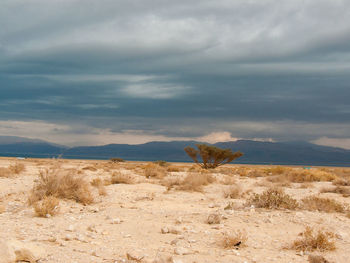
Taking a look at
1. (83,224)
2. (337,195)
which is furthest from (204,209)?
(337,195)

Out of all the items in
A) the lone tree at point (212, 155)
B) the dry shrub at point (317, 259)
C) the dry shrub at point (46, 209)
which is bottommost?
the dry shrub at point (317, 259)

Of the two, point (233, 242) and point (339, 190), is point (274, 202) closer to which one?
point (233, 242)

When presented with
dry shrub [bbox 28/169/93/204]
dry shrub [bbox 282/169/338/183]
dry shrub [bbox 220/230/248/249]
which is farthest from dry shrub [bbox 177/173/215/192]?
dry shrub [bbox 220/230/248/249]

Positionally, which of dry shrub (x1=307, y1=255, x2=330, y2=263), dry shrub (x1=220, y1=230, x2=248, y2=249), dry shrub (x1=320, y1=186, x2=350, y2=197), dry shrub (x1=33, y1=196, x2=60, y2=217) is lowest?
dry shrub (x1=320, y1=186, x2=350, y2=197)

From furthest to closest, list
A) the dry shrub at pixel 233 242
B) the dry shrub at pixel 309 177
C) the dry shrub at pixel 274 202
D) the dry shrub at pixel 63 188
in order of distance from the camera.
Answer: the dry shrub at pixel 309 177, the dry shrub at pixel 63 188, the dry shrub at pixel 274 202, the dry shrub at pixel 233 242

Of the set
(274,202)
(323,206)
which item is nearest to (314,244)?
(274,202)

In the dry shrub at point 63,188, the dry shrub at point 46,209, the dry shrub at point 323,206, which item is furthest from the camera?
the dry shrub at point 63,188

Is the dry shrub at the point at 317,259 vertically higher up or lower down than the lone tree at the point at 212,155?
lower down

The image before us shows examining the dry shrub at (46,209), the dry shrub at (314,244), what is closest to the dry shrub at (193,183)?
the dry shrub at (46,209)

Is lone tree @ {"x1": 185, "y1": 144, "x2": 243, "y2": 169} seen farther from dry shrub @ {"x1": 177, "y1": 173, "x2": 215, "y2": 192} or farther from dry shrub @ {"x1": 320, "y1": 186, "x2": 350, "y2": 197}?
A: dry shrub @ {"x1": 320, "y1": 186, "x2": 350, "y2": 197}

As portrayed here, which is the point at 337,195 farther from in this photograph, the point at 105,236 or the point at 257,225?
the point at 105,236

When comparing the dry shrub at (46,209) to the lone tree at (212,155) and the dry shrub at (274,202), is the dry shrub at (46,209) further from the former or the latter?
the lone tree at (212,155)

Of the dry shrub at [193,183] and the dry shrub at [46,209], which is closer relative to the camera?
the dry shrub at [46,209]

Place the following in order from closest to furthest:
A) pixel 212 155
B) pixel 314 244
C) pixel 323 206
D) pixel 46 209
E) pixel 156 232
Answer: pixel 314 244
pixel 156 232
pixel 46 209
pixel 323 206
pixel 212 155
